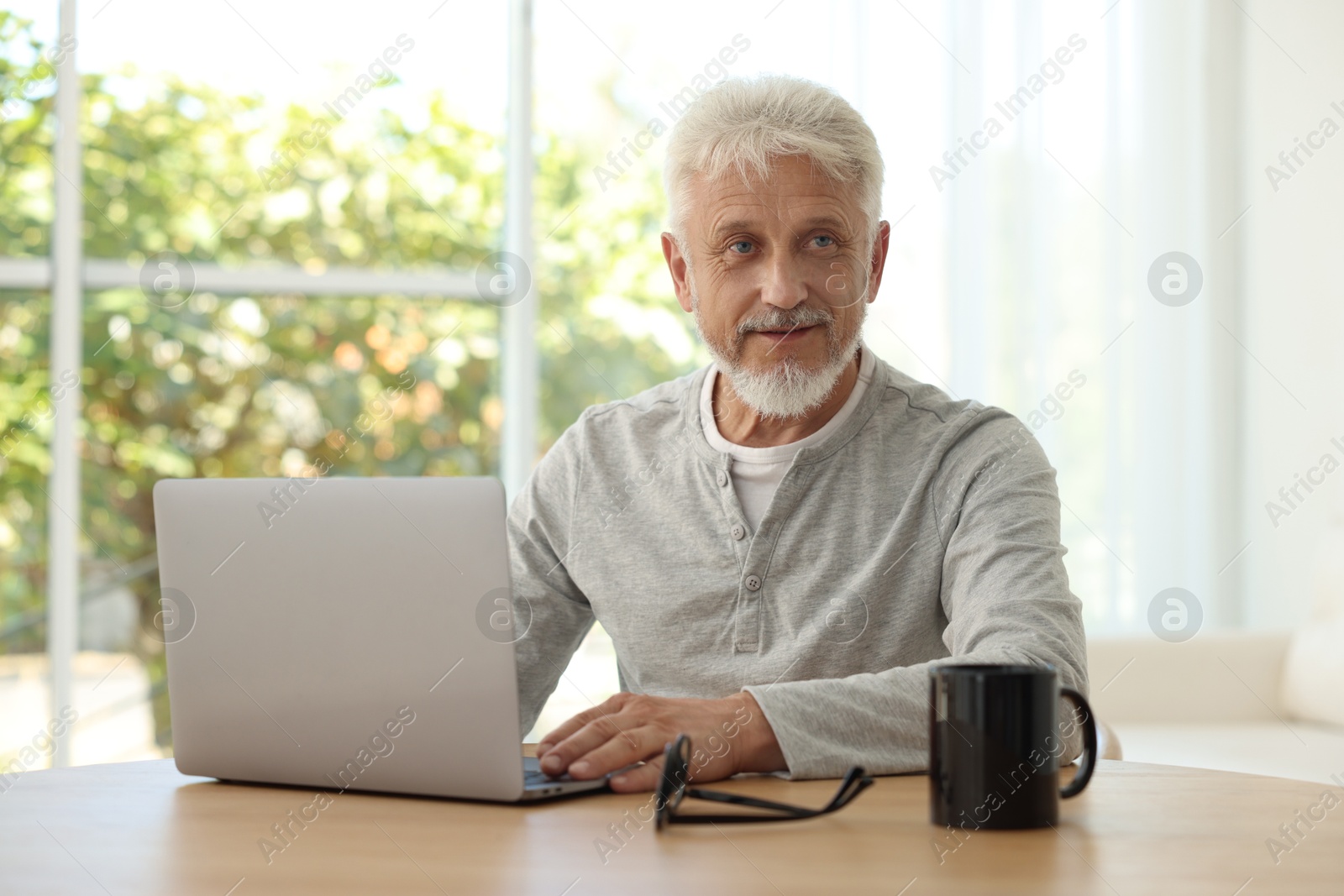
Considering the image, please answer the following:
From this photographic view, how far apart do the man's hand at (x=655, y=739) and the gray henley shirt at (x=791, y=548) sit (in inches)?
10.8

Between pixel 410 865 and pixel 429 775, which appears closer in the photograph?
pixel 410 865

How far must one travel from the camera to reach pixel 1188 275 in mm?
3480

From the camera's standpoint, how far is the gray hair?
5.01 feet

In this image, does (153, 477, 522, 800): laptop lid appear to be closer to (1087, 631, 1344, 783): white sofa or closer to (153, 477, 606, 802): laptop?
(153, 477, 606, 802): laptop

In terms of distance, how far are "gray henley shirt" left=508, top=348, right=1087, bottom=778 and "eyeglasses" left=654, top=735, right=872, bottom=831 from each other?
36 centimetres

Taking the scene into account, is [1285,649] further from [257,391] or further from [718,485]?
[257,391]

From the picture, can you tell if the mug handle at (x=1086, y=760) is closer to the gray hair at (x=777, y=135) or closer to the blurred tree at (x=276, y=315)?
the gray hair at (x=777, y=135)

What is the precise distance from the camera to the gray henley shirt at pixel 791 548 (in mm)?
1391

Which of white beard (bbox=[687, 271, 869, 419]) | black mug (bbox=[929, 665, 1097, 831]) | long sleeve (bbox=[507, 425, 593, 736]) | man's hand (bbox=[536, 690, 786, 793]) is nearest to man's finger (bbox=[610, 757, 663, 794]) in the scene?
man's hand (bbox=[536, 690, 786, 793])

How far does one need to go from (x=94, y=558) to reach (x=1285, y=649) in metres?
2.99

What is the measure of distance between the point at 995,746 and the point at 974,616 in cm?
42

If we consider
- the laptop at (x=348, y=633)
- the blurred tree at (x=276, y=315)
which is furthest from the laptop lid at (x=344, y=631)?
the blurred tree at (x=276, y=315)

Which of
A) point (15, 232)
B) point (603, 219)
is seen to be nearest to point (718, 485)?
point (603, 219)

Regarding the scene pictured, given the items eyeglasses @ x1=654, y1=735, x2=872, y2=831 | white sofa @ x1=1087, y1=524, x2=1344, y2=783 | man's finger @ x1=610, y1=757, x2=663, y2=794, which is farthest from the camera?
white sofa @ x1=1087, y1=524, x2=1344, y2=783
